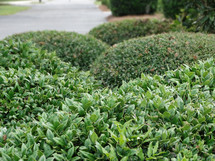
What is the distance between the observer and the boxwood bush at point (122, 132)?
1.95 metres

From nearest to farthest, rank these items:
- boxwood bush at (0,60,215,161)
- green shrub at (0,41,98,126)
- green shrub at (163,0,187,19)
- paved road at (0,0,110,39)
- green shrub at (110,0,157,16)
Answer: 1. boxwood bush at (0,60,215,161)
2. green shrub at (0,41,98,126)
3. green shrub at (163,0,187,19)
4. paved road at (0,0,110,39)
5. green shrub at (110,0,157,16)

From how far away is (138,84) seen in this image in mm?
3137

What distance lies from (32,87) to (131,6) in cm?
1500

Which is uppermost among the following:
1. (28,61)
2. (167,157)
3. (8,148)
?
(28,61)

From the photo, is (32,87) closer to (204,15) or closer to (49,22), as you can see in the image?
(204,15)

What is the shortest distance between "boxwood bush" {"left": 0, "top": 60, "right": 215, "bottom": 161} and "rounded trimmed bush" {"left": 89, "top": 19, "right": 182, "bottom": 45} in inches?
207

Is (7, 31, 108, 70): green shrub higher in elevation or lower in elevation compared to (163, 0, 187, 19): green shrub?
lower

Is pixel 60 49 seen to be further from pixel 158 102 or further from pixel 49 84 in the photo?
pixel 158 102

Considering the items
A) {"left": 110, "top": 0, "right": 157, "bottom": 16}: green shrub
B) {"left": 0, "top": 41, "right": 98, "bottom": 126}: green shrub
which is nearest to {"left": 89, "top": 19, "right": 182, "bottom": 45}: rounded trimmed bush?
{"left": 0, "top": 41, "right": 98, "bottom": 126}: green shrub

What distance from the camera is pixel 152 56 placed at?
4.55m

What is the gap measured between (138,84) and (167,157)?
1230 millimetres

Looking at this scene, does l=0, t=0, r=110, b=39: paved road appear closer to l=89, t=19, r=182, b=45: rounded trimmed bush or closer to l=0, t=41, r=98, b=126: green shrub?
l=89, t=19, r=182, b=45: rounded trimmed bush

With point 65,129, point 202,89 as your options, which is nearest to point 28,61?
point 65,129

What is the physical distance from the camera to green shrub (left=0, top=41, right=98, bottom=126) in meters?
3.08
